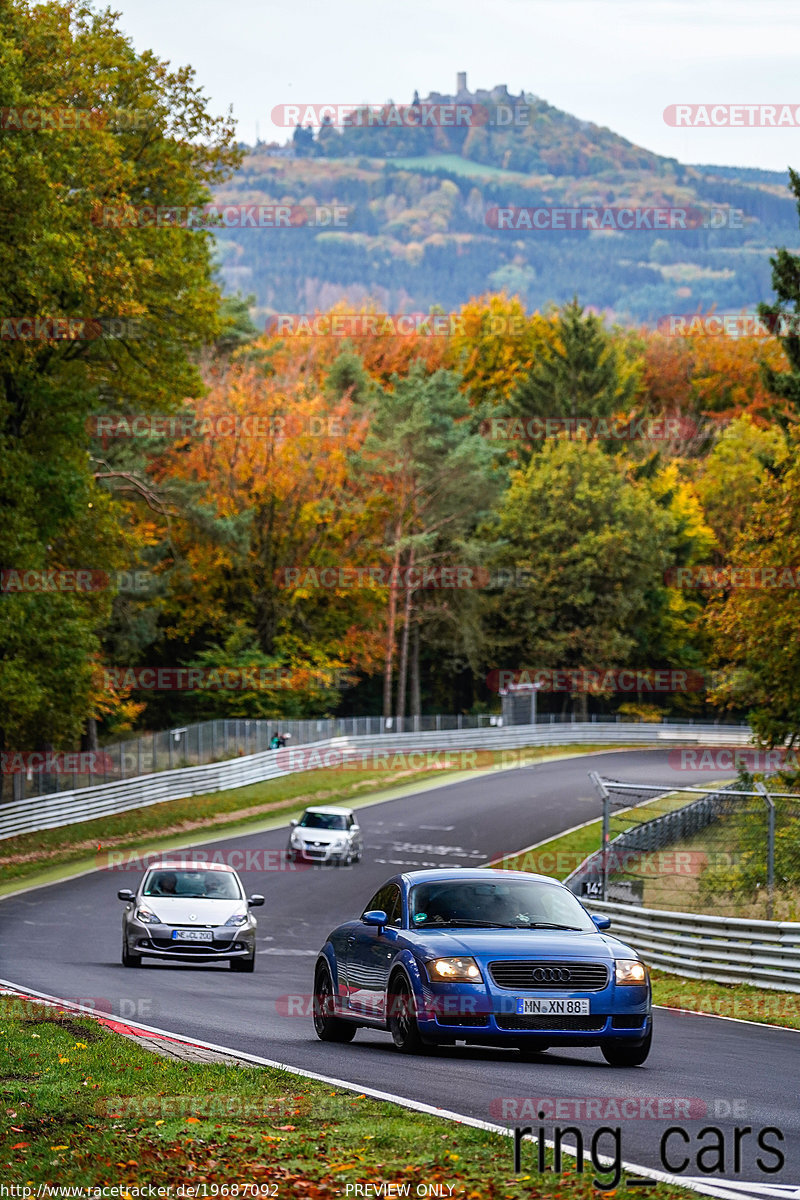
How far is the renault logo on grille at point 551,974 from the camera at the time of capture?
11.4 meters

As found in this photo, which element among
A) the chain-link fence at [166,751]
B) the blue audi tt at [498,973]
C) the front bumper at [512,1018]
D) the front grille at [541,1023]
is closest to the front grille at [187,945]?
the blue audi tt at [498,973]

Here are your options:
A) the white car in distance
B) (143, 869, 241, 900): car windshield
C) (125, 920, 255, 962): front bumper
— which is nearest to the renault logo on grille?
(125, 920, 255, 962): front bumper

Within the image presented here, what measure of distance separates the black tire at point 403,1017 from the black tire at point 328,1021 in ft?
4.07

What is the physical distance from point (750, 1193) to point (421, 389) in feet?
229

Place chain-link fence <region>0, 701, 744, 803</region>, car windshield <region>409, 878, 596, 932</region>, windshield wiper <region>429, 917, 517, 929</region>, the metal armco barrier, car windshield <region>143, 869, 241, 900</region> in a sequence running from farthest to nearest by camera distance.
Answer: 1. chain-link fence <region>0, 701, 744, 803</region>
2. car windshield <region>143, 869, 241, 900</region>
3. the metal armco barrier
4. car windshield <region>409, 878, 596, 932</region>
5. windshield wiper <region>429, 917, 517, 929</region>

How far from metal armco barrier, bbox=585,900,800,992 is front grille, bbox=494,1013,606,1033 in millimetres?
8407

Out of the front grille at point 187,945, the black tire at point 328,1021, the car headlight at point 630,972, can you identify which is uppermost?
the car headlight at point 630,972

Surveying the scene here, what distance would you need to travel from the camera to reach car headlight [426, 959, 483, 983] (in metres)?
11.3

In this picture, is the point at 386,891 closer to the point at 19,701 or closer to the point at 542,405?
the point at 19,701

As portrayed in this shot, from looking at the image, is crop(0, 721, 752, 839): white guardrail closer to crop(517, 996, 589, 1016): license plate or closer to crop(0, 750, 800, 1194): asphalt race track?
crop(0, 750, 800, 1194): asphalt race track

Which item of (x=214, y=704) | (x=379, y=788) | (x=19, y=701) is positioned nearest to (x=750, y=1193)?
(x=19, y=701)

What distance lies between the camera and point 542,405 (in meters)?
92.1

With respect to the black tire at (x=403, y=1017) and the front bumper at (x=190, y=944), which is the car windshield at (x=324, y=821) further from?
the black tire at (x=403, y=1017)

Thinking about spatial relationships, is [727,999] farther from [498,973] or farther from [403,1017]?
[498,973]
